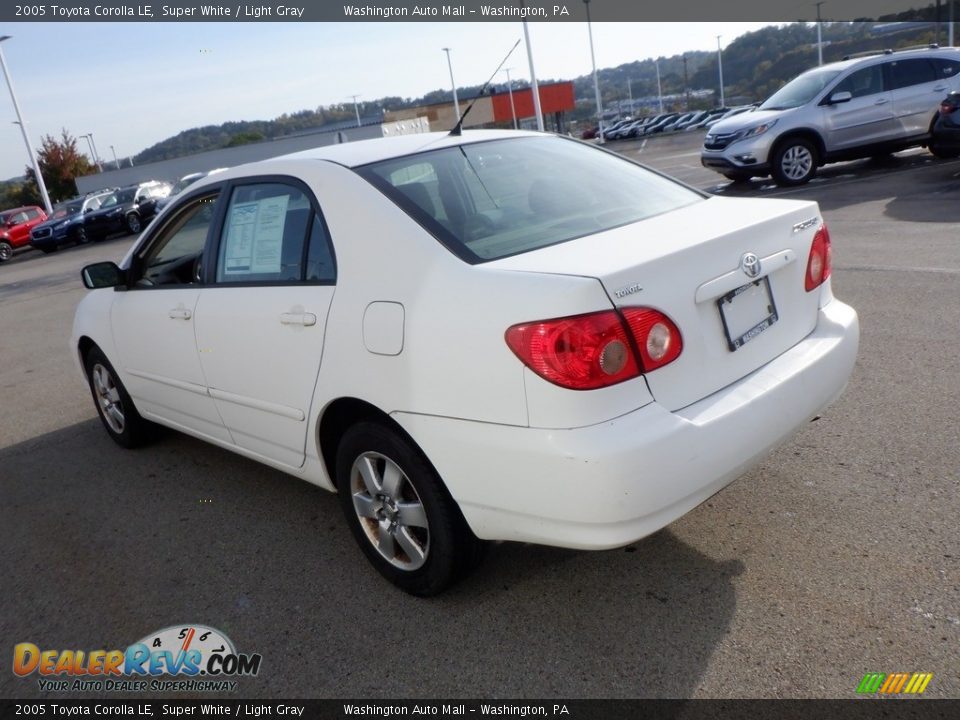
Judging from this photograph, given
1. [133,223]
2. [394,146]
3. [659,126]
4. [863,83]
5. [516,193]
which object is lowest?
[659,126]

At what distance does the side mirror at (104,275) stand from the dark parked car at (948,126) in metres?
11.5

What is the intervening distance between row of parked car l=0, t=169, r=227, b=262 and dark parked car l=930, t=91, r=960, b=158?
73.0 feet

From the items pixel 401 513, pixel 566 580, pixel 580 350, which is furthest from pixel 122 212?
pixel 580 350

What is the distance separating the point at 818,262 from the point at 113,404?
440 centimetres

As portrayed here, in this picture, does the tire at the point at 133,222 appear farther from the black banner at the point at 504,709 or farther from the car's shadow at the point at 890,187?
the black banner at the point at 504,709

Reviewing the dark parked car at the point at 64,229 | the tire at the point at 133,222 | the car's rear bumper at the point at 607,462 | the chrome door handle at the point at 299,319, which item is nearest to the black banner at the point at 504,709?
the car's rear bumper at the point at 607,462

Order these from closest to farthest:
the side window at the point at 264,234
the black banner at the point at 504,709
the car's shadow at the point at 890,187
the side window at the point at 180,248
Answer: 1. the black banner at the point at 504,709
2. the side window at the point at 264,234
3. the side window at the point at 180,248
4. the car's shadow at the point at 890,187

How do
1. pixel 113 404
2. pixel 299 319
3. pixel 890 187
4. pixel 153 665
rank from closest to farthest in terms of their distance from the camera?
1. pixel 153 665
2. pixel 299 319
3. pixel 113 404
4. pixel 890 187

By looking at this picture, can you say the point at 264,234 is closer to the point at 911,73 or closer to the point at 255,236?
the point at 255,236

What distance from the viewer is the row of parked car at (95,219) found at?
27.6m

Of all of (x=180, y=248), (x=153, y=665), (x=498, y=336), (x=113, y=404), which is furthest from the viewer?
(x=113, y=404)

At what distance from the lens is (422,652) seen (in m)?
2.96

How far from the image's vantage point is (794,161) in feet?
44.3

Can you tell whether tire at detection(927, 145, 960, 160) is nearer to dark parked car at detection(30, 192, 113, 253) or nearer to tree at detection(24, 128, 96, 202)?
dark parked car at detection(30, 192, 113, 253)
